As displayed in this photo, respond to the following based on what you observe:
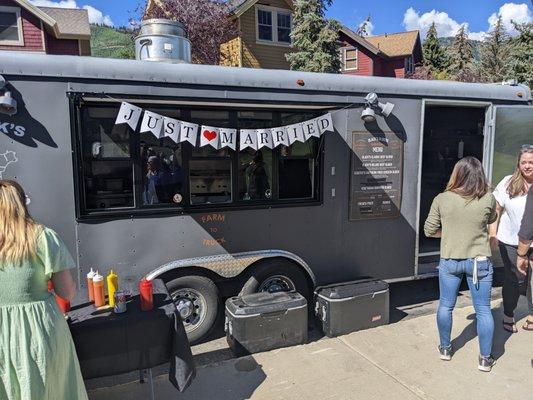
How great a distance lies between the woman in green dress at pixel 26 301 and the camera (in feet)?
7.33

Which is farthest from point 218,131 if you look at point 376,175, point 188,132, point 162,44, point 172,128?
point 376,175

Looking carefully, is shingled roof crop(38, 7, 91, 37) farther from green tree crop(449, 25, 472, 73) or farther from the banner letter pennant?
green tree crop(449, 25, 472, 73)

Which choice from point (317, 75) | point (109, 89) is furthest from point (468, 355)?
point (109, 89)

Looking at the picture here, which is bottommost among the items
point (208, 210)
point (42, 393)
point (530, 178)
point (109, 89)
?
point (42, 393)

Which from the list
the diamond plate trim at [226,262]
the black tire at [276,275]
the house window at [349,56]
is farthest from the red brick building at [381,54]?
the diamond plate trim at [226,262]

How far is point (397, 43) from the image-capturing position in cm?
3034

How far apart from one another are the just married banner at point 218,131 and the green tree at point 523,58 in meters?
18.0

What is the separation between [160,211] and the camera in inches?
164

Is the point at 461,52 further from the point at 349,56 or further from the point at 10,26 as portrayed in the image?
the point at 10,26

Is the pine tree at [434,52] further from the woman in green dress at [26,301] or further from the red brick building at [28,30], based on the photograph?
the woman in green dress at [26,301]

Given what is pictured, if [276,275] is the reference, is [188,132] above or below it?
above

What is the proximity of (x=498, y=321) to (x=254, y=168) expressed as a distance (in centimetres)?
316

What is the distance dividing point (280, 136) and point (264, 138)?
17cm

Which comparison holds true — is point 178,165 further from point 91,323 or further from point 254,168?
point 91,323
